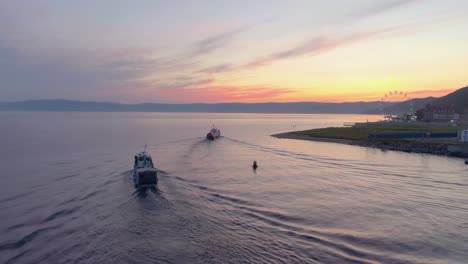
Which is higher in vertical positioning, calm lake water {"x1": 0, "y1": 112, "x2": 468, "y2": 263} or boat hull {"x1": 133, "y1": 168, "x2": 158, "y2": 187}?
boat hull {"x1": 133, "y1": 168, "x2": 158, "y2": 187}

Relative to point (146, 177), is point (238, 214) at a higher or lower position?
lower

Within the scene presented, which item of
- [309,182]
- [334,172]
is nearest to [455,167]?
[334,172]

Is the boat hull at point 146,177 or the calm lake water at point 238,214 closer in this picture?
the calm lake water at point 238,214

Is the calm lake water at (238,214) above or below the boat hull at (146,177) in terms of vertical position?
below

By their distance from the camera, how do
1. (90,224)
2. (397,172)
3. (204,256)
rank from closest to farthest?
(204,256) < (90,224) < (397,172)

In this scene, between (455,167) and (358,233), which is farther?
(455,167)

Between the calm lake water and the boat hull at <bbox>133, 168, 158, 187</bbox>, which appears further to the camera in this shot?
the boat hull at <bbox>133, 168, 158, 187</bbox>

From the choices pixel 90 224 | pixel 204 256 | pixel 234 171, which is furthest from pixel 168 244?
pixel 234 171

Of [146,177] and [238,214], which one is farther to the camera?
[146,177]

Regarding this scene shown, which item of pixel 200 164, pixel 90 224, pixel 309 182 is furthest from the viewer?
pixel 200 164

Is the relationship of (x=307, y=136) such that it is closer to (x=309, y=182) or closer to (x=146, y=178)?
(x=309, y=182)
